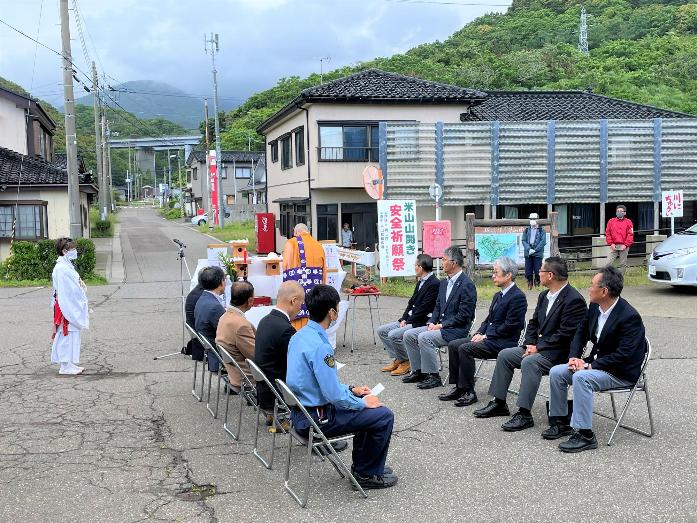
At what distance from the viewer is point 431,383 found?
7.51 metres

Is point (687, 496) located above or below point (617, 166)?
below

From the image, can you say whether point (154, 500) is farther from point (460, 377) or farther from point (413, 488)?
point (460, 377)

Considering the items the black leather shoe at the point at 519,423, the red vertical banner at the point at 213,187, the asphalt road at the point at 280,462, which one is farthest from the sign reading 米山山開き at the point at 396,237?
the red vertical banner at the point at 213,187

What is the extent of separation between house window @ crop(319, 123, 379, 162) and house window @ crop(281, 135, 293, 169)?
11.3 feet

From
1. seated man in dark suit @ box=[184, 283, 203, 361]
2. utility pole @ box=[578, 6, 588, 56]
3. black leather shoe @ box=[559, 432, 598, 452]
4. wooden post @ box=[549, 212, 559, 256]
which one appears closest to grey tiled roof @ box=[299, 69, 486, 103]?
wooden post @ box=[549, 212, 559, 256]

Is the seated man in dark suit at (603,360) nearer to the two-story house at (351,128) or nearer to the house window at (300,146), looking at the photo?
the two-story house at (351,128)

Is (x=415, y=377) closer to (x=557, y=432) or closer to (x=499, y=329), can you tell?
(x=499, y=329)

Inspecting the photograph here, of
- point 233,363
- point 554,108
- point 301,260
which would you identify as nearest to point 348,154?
point 554,108

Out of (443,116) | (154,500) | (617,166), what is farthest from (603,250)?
(154,500)

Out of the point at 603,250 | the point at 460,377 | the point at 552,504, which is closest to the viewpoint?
the point at 552,504

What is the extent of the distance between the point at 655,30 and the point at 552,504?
191ft

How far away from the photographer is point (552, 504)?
14.6ft

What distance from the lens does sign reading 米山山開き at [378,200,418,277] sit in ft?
48.9

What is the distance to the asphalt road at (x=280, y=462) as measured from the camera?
4449 mm
